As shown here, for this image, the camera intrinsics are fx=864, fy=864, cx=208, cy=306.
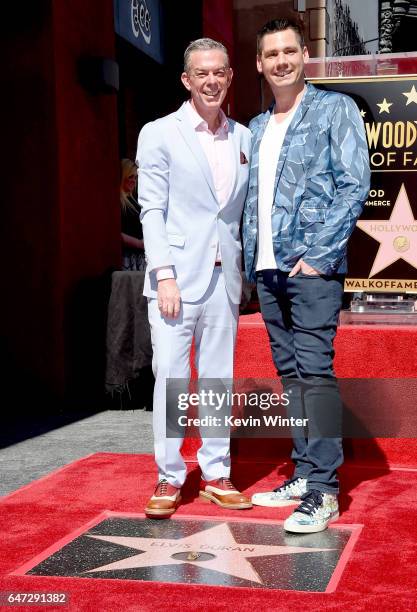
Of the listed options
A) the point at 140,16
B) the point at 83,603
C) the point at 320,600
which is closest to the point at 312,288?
the point at 320,600

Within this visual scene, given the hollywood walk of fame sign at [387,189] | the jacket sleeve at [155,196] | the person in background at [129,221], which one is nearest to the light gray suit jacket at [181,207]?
the jacket sleeve at [155,196]

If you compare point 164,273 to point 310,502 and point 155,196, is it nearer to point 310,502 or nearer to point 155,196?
point 155,196

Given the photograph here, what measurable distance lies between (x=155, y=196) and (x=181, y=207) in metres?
0.11

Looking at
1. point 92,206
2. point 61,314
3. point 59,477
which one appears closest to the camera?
point 59,477

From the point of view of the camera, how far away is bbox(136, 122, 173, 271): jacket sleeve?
3.33 meters

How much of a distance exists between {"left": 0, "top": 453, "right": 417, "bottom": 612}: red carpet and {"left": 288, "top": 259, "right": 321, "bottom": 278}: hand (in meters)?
0.95

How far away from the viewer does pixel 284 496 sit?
3.52 m

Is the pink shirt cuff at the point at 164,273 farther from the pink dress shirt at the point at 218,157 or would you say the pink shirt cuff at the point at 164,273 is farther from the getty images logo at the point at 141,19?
the getty images logo at the point at 141,19

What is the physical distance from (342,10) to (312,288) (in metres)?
22.6

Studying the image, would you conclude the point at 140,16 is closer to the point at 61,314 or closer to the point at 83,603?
the point at 61,314

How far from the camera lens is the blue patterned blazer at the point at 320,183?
10.3ft

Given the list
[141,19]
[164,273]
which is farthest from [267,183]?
[141,19]

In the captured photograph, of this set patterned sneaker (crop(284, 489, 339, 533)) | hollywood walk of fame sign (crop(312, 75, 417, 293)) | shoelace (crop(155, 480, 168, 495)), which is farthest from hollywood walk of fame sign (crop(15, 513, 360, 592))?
hollywood walk of fame sign (crop(312, 75, 417, 293))

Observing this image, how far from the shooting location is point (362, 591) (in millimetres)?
2520
